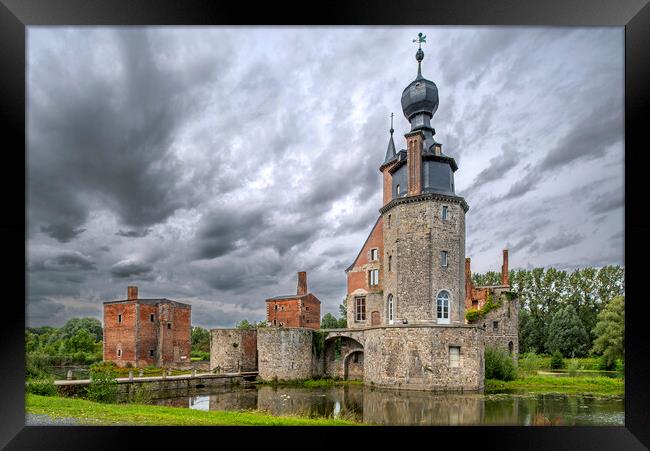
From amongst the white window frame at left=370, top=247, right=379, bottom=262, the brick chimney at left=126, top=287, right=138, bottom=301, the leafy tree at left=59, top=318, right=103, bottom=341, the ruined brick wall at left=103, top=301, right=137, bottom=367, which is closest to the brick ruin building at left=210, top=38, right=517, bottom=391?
the white window frame at left=370, top=247, right=379, bottom=262

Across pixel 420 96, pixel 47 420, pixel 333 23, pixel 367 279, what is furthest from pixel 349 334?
pixel 333 23

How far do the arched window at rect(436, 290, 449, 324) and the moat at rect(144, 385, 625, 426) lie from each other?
3.01 metres

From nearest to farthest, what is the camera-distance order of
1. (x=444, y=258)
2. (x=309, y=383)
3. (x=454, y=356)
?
1. (x=454, y=356)
2. (x=444, y=258)
3. (x=309, y=383)

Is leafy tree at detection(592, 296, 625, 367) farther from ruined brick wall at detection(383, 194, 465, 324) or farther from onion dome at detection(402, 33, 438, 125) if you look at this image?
onion dome at detection(402, 33, 438, 125)

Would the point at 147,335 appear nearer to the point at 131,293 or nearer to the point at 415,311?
the point at 131,293

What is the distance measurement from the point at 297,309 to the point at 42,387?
1756 cm

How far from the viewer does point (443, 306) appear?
1738cm

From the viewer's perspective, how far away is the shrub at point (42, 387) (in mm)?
11323

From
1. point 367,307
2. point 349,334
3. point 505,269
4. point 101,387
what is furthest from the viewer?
point 505,269

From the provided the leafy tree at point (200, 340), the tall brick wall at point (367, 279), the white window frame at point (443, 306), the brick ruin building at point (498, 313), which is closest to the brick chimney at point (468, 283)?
the brick ruin building at point (498, 313)

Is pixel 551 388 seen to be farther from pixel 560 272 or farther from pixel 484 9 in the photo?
pixel 484 9

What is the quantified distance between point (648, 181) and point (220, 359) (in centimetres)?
1950

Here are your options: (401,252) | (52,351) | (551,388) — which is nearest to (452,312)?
(401,252)

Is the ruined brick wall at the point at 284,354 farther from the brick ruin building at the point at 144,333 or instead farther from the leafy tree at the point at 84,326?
the leafy tree at the point at 84,326
